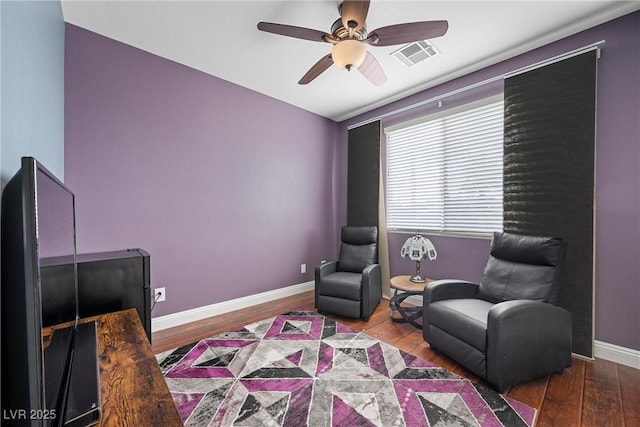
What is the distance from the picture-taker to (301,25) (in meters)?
2.17

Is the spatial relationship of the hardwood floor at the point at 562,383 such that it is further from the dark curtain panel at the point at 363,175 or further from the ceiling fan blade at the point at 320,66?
the ceiling fan blade at the point at 320,66

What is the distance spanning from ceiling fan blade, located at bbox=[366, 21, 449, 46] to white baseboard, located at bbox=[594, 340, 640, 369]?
2.62m

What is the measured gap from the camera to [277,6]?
77.6 inches

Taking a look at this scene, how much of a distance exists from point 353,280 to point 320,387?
1.24 metres

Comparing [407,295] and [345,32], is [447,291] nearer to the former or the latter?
[407,295]

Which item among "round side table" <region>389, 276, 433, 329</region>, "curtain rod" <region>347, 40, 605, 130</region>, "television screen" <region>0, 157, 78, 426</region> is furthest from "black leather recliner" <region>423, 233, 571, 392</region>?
"television screen" <region>0, 157, 78, 426</region>

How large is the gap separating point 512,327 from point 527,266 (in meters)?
0.65

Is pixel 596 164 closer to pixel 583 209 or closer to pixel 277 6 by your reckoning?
pixel 583 209

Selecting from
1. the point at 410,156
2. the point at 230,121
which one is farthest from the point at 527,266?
the point at 230,121

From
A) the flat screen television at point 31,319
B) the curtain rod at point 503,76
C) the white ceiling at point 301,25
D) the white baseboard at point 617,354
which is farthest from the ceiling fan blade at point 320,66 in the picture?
the white baseboard at point 617,354

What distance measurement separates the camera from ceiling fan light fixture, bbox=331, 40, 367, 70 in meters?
1.77

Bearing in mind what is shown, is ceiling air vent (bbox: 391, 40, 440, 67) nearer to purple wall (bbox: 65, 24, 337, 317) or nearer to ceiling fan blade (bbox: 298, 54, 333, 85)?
ceiling fan blade (bbox: 298, 54, 333, 85)

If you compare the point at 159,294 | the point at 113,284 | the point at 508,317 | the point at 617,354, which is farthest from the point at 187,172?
the point at 617,354

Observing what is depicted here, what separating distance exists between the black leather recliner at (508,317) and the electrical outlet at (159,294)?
2.44 meters
